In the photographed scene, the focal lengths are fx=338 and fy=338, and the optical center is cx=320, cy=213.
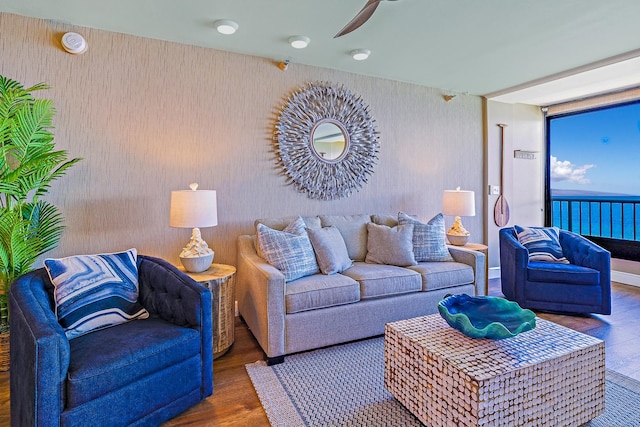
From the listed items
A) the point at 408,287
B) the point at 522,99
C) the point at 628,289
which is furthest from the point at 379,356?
the point at 522,99

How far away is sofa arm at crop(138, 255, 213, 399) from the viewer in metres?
1.83

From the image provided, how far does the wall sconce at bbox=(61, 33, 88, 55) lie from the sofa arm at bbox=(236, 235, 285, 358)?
2011mm

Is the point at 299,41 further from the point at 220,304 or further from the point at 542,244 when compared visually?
the point at 542,244

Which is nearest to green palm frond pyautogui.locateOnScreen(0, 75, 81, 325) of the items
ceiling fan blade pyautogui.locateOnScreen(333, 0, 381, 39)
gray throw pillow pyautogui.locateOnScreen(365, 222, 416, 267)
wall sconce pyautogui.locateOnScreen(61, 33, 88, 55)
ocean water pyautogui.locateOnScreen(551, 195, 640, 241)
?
wall sconce pyautogui.locateOnScreen(61, 33, 88, 55)

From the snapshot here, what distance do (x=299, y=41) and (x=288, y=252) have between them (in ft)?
5.68

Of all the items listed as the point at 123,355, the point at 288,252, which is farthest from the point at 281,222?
the point at 123,355

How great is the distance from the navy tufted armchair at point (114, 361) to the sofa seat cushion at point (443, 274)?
1.81 meters

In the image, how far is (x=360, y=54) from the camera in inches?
121

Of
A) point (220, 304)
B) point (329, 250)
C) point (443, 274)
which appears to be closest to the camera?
point (220, 304)

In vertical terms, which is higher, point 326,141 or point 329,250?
point 326,141

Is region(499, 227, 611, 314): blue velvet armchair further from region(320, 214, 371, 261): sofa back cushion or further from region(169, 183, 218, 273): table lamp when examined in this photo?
region(169, 183, 218, 273): table lamp

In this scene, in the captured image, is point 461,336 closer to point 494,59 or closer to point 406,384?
point 406,384

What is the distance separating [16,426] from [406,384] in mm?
1754

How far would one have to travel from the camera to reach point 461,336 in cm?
172
